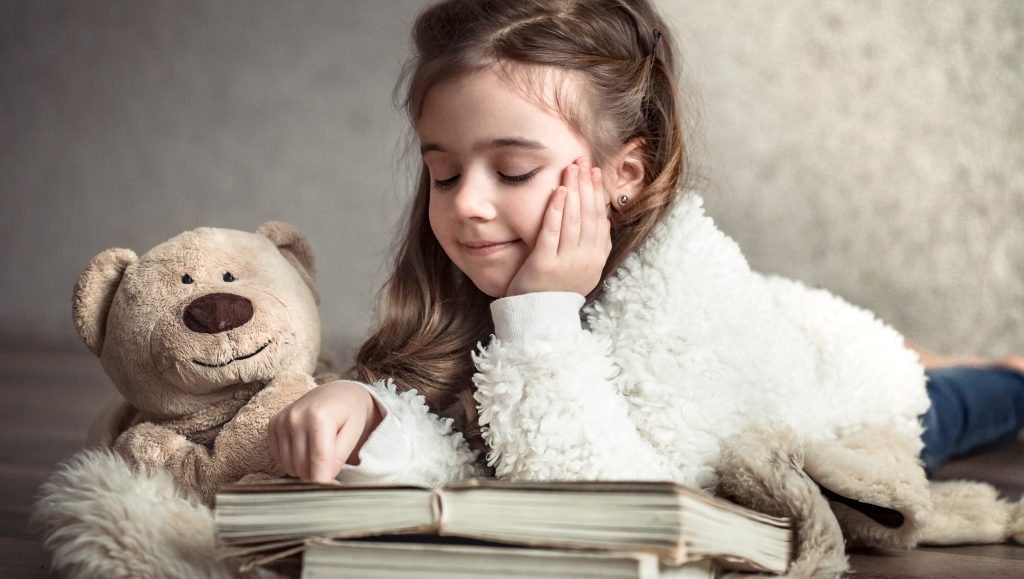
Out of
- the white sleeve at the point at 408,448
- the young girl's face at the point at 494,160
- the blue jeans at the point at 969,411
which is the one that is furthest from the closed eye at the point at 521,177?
the blue jeans at the point at 969,411

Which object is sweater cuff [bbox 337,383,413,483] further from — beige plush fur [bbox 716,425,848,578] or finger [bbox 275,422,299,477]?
beige plush fur [bbox 716,425,848,578]

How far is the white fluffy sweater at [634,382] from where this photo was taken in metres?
0.91

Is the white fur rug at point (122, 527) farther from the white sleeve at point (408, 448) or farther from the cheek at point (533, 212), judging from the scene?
the cheek at point (533, 212)

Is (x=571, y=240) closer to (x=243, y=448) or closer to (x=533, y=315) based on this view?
(x=533, y=315)

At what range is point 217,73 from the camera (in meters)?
2.88

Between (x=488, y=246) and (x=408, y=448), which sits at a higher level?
(x=488, y=246)

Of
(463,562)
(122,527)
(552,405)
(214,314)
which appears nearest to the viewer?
(463,562)

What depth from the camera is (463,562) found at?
64cm

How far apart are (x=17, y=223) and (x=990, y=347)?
2816mm

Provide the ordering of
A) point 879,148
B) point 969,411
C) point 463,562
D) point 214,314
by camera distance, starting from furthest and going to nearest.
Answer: point 879,148, point 969,411, point 214,314, point 463,562

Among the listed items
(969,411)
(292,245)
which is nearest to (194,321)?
(292,245)

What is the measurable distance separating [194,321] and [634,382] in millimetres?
470

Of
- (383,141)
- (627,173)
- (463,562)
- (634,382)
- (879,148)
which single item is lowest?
(463,562)

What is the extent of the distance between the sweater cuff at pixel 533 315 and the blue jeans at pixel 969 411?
0.73 m
